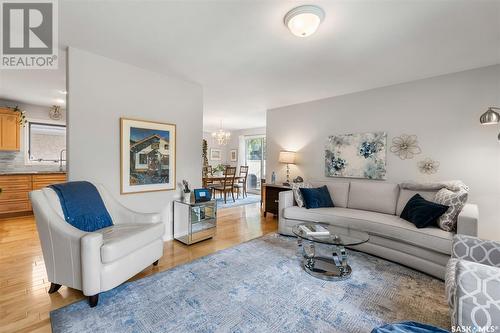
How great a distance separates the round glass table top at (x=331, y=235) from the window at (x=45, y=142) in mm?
5703

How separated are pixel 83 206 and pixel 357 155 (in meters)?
3.94

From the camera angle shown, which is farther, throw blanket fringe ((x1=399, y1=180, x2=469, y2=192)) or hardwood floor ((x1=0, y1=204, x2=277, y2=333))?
throw blanket fringe ((x1=399, y1=180, x2=469, y2=192))

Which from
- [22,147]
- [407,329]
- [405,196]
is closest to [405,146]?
[405,196]

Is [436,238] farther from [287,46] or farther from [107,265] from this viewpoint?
[107,265]

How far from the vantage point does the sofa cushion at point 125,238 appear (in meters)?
1.76

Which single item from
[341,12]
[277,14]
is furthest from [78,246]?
[341,12]

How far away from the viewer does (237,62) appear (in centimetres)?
267

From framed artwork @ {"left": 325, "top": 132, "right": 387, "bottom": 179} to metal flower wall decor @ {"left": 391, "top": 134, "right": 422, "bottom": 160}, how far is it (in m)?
0.15

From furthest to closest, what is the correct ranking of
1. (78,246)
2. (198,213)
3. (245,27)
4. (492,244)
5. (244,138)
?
(244,138) < (198,213) < (245,27) < (78,246) < (492,244)

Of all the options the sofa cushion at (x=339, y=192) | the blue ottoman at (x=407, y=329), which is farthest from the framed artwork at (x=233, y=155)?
the blue ottoman at (x=407, y=329)

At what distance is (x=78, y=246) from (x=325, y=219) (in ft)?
9.21

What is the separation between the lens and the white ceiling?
5.70 feet

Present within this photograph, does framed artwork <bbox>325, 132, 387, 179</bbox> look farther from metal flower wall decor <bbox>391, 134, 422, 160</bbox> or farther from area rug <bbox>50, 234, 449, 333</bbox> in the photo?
area rug <bbox>50, 234, 449, 333</bbox>

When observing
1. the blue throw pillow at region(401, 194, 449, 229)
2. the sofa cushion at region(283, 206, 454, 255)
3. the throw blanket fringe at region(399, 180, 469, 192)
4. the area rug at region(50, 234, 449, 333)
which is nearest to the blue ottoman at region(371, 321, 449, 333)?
the area rug at region(50, 234, 449, 333)
